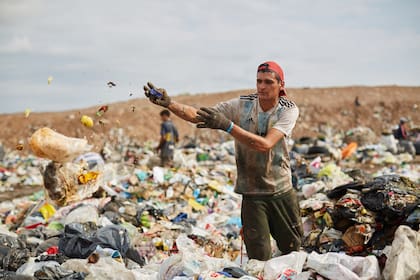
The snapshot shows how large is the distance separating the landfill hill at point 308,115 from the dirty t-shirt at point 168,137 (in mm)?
9860

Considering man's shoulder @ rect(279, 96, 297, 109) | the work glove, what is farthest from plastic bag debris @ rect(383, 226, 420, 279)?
the work glove

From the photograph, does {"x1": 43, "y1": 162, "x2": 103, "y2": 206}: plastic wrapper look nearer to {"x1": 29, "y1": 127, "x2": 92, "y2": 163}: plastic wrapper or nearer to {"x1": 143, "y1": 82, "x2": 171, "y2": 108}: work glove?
{"x1": 29, "y1": 127, "x2": 92, "y2": 163}: plastic wrapper

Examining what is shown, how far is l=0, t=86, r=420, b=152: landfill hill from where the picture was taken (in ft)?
66.6

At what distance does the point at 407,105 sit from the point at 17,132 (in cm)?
1903

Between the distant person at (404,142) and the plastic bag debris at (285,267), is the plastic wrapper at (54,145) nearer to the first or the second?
the plastic bag debris at (285,267)

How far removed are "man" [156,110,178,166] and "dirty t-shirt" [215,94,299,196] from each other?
5.83 metres

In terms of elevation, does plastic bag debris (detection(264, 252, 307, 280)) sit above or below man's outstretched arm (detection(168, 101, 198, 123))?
below

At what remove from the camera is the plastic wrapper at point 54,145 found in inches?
179

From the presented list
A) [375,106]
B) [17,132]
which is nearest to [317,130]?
[375,106]

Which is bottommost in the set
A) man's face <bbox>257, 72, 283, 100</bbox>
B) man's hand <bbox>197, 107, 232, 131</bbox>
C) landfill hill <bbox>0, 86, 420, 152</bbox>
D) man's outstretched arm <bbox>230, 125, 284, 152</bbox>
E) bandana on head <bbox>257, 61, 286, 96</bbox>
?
Result: landfill hill <bbox>0, 86, 420, 152</bbox>

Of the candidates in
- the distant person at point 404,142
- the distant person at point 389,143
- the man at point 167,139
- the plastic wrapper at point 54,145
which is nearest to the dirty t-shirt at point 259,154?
the plastic wrapper at point 54,145

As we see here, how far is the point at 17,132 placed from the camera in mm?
20578

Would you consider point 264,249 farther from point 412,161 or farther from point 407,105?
point 407,105

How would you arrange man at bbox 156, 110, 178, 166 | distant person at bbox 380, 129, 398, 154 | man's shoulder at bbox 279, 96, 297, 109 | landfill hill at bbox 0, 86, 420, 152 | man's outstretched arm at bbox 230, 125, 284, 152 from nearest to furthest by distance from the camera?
man's outstretched arm at bbox 230, 125, 284, 152 < man's shoulder at bbox 279, 96, 297, 109 < man at bbox 156, 110, 178, 166 < distant person at bbox 380, 129, 398, 154 < landfill hill at bbox 0, 86, 420, 152
